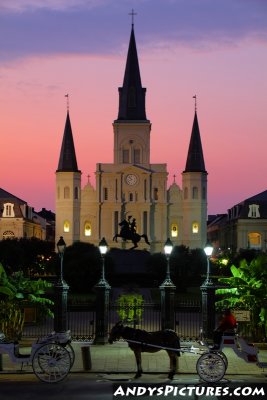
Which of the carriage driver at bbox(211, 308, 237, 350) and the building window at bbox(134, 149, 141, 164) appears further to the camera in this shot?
the building window at bbox(134, 149, 141, 164)

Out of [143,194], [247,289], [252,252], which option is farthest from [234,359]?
[143,194]

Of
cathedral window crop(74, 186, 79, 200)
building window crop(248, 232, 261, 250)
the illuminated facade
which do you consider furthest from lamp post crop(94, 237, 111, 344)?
building window crop(248, 232, 261, 250)

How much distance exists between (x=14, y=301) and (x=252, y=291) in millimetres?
7047

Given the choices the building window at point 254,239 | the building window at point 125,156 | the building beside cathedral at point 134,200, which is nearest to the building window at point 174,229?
the building beside cathedral at point 134,200

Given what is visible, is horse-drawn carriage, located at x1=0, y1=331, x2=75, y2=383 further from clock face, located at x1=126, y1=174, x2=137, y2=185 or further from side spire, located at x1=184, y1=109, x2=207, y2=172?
side spire, located at x1=184, y1=109, x2=207, y2=172

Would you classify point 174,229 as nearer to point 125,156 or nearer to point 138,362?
point 125,156

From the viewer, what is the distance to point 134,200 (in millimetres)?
115625

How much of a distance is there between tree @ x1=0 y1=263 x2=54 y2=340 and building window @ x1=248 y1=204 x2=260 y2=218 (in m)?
102

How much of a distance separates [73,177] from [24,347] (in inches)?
3712

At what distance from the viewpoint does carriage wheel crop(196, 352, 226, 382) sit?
1595 cm

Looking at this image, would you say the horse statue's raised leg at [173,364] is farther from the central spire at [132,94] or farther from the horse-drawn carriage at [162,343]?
the central spire at [132,94]

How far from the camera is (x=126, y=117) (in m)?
121

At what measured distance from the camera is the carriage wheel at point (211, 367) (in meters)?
16.0

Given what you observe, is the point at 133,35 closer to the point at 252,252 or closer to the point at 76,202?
the point at 76,202
